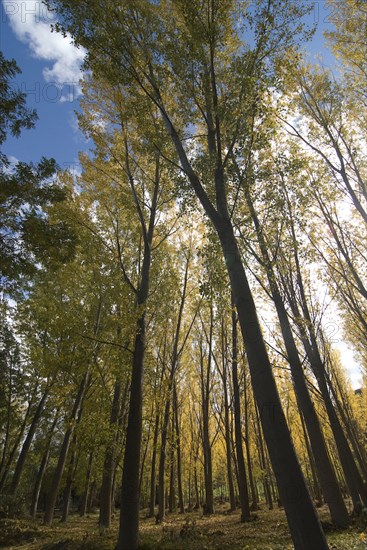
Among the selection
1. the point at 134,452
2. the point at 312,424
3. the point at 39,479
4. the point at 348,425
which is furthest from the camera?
the point at 39,479

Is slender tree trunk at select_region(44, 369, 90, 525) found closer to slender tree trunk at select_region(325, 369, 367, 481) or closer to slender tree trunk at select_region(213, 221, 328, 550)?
slender tree trunk at select_region(325, 369, 367, 481)

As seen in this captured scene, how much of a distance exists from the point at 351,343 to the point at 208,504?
37.1 ft

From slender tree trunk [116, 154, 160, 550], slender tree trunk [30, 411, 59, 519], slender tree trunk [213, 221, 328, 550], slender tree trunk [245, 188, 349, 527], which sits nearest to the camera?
slender tree trunk [213, 221, 328, 550]

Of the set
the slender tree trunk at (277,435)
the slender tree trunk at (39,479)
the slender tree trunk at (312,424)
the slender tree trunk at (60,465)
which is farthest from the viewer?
the slender tree trunk at (39,479)

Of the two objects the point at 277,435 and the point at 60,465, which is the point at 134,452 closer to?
the point at 277,435

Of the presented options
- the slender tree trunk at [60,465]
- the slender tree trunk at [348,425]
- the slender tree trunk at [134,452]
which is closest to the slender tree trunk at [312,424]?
the slender tree trunk at [348,425]

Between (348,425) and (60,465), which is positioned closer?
(60,465)

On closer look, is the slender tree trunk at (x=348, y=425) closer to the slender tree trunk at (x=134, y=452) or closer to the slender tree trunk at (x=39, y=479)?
the slender tree trunk at (x=134, y=452)

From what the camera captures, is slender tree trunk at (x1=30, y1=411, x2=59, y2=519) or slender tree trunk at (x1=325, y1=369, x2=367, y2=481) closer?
slender tree trunk at (x1=325, y1=369, x2=367, y2=481)

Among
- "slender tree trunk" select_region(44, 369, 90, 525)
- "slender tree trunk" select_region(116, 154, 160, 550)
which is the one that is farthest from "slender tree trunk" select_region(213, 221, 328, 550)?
"slender tree trunk" select_region(44, 369, 90, 525)

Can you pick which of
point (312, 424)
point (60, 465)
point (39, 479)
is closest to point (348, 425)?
point (312, 424)

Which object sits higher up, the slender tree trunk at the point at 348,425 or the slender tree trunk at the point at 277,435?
the slender tree trunk at the point at 348,425

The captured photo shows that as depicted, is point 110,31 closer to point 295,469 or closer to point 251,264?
point 251,264

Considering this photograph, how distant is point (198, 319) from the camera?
1652 centimetres
